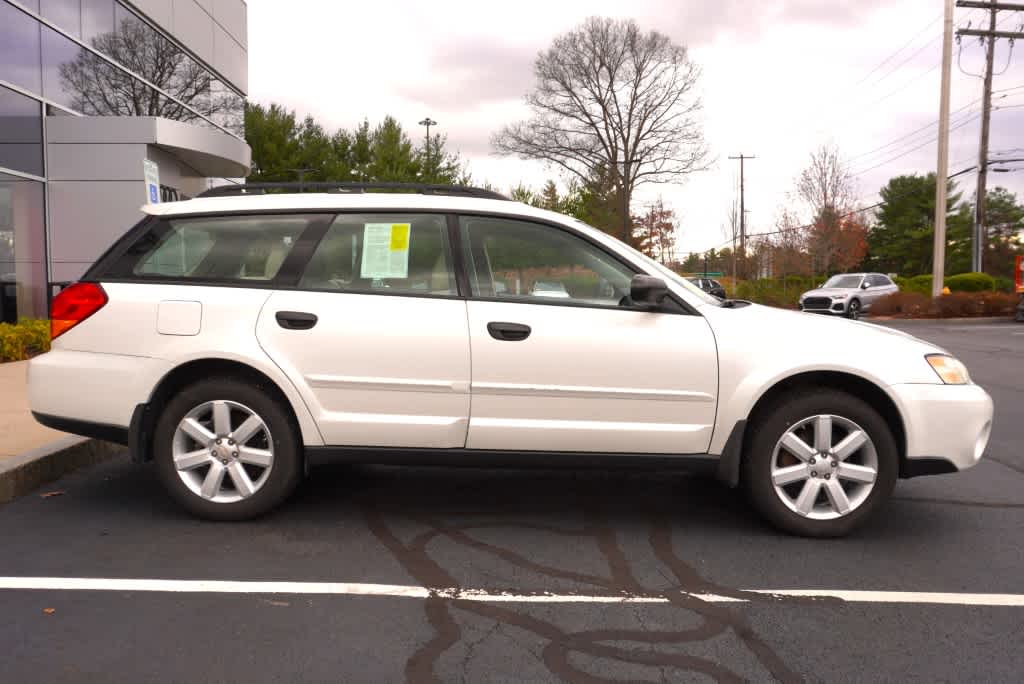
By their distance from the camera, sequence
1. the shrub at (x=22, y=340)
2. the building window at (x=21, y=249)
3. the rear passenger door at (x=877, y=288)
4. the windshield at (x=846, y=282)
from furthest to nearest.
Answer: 1. the windshield at (x=846, y=282)
2. the rear passenger door at (x=877, y=288)
3. the building window at (x=21, y=249)
4. the shrub at (x=22, y=340)

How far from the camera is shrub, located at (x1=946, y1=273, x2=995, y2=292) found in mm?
29719

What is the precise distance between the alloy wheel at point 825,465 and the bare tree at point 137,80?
54.6 feet

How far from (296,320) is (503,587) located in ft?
5.64

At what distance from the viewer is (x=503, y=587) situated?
145 inches

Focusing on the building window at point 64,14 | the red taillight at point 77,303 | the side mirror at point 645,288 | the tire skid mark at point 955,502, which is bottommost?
the tire skid mark at point 955,502

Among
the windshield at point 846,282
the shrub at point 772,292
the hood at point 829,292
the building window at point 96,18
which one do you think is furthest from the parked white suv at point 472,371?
the shrub at point 772,292

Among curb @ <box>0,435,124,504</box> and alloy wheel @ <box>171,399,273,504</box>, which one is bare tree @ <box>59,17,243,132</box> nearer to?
curb @ <box>0,435,124,504</box>

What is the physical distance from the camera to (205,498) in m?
4.45

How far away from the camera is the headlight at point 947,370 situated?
432cm

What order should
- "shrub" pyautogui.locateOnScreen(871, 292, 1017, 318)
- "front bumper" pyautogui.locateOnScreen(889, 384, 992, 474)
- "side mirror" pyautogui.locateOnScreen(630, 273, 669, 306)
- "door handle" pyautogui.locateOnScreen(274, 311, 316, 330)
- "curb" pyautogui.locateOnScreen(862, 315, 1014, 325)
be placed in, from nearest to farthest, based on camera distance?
"side mirror" pyautogui.locateOnScreen(630, 273, 669, 306), "front bumper" pyautogui.locateOnScreen(889, 384, 992, 474), "door handle" pyautogui.locateOnScreen(274, 311, 316, 330), "curb" pyautogui.locateOnScreen(862, 315, 1014, 325), "shrub" pyautogui.locateOnScreen(871, 292, 1017, 318)

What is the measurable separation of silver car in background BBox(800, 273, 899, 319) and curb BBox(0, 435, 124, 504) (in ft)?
81.2

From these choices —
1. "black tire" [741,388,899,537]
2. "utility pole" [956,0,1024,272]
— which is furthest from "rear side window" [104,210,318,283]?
"utility pole" [956,0,1024,272]

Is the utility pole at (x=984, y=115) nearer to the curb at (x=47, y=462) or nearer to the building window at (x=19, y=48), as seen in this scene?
the building window at (x=19, y=48)

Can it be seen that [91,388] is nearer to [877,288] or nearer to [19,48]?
[19,48]
